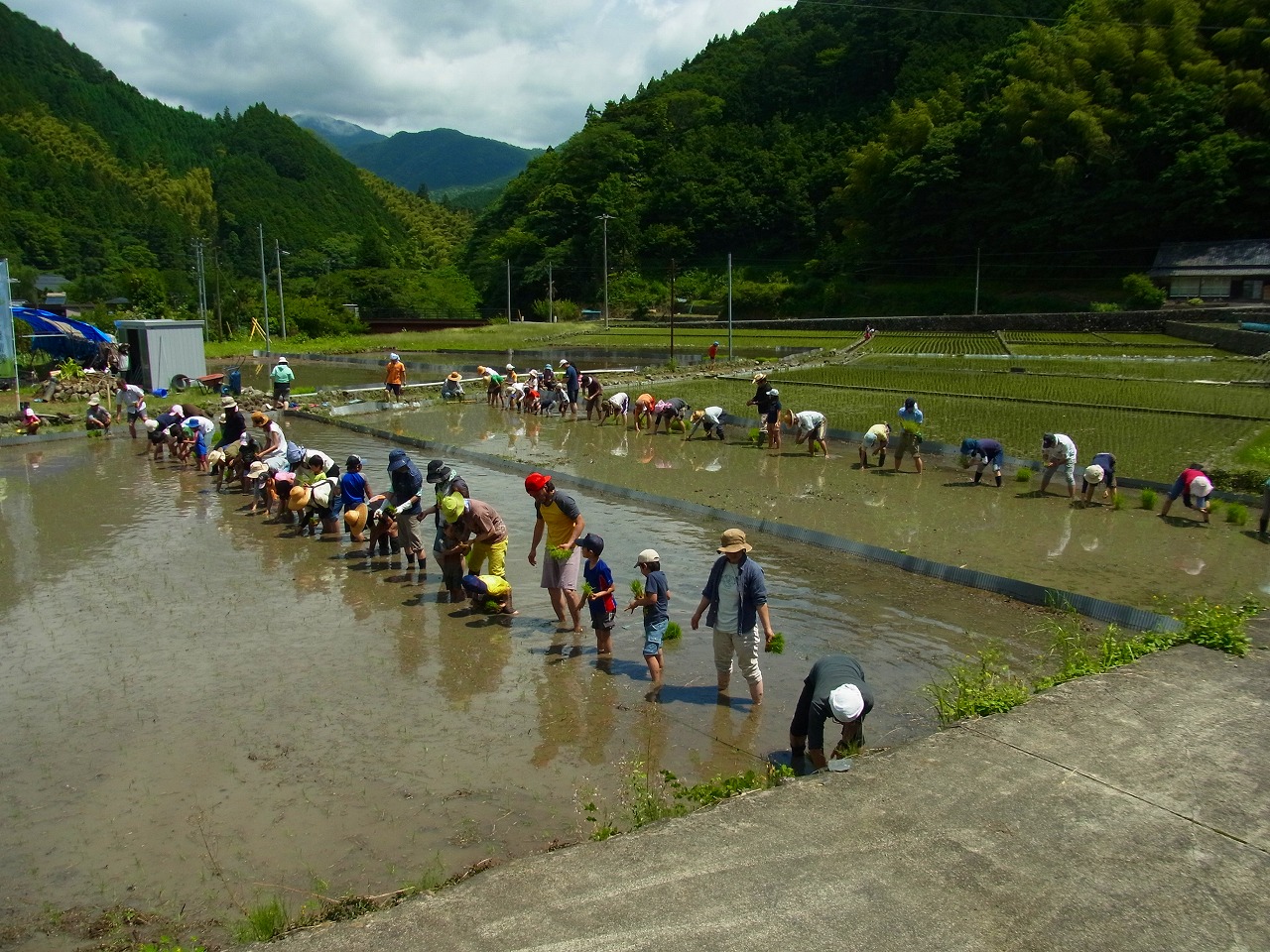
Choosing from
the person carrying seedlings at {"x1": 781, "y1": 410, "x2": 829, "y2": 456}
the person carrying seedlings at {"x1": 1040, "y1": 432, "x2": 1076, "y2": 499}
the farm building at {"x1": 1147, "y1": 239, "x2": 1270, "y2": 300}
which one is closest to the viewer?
the person carrying seedlings at {"x1": 1040, "y1": 432, "x2": 1076, "y2": 499}

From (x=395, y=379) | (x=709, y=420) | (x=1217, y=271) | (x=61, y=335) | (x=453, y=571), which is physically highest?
(x=1217, y=271)

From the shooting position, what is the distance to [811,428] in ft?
63.7

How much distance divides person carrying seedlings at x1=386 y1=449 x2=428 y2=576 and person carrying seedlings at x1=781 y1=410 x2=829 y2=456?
976 centimetres

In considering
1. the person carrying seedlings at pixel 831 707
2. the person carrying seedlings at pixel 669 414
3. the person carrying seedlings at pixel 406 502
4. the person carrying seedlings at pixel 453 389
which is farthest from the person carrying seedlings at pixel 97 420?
the person carrying seedlings at pixel 831 707

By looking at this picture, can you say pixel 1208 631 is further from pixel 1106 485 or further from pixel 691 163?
pixel 691 163

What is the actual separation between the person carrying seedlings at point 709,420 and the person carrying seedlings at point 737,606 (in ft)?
46.4

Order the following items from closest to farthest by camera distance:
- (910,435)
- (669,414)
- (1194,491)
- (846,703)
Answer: (846,703) → (1194,491) → (910,435) → (669,414)

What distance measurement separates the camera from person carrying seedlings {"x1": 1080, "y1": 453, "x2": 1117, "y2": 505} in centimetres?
1466

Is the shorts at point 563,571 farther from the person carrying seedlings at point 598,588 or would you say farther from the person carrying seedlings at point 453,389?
the person carrying seedlings at point 453,389

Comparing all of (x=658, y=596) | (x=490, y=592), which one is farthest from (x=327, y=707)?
(x=658, y=596)

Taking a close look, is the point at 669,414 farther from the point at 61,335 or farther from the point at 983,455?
the point at 61,335

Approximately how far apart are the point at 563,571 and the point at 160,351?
81.7 ft

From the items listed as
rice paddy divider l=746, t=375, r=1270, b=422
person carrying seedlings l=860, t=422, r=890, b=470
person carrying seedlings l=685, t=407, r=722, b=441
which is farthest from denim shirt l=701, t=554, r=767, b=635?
rice paddy divider l=746, t=375, r=1270, b=422

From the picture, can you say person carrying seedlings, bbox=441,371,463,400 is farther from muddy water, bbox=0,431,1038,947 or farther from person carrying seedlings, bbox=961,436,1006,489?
person carrying seedlings, bbox=961,436,1006,489
